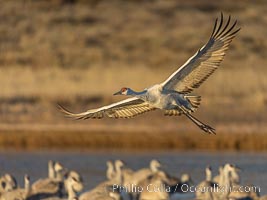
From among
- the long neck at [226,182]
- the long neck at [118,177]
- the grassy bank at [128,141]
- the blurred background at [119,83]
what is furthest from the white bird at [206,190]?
the grassy bank at [128,141]

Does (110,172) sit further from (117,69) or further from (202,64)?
(117,69)

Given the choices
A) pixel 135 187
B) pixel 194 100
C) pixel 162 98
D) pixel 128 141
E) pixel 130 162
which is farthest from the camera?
pixel 128 141

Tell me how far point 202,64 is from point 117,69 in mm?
16245

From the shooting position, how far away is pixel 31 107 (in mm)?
26297

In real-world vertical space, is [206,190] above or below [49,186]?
below

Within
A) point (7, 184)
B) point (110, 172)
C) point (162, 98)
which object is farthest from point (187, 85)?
point (110, 172)

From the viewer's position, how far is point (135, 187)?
16.8 meters

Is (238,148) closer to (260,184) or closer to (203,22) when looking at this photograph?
(260,184)

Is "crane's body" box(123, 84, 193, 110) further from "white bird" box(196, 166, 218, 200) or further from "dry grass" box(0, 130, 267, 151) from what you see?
"dry grass" box(0, 130, 267, 151)

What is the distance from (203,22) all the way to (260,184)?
16.4m

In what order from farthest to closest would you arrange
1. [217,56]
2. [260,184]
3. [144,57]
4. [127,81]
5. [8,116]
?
[144,57], [127,81], [8,116], [260,184], [217,56]

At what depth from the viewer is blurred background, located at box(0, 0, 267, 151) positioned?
23609 millimetres

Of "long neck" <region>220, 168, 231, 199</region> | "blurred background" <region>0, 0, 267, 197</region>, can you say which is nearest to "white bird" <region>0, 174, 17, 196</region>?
"blurred background" <region>0, 0, 267, 197</region>

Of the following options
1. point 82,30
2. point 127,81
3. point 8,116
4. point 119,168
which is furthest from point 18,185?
point 82,30
